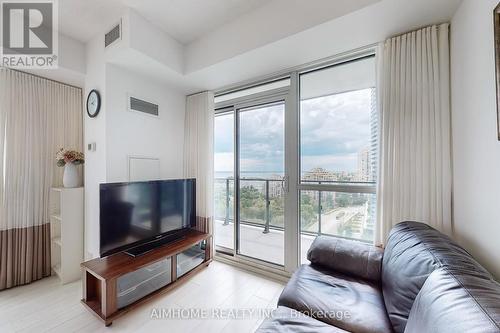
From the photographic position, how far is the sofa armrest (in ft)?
5.07

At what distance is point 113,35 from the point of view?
2.03 meters

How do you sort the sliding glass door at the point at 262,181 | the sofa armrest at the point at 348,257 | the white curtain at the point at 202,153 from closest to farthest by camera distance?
the sofa armrest at the point at 348,257 → the sliding glass door at the point at 262,181 → the white curtain at the point at 202,153

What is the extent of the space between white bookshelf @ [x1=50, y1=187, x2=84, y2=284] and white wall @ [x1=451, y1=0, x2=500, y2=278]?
3482 mm

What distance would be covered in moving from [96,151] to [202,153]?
47.1 inches

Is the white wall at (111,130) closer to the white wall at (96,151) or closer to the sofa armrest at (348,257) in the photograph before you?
the white wall at (96,151)

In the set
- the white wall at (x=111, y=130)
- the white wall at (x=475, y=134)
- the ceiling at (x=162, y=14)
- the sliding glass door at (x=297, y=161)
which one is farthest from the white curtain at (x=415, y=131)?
the white wall at (x=111, y=130)

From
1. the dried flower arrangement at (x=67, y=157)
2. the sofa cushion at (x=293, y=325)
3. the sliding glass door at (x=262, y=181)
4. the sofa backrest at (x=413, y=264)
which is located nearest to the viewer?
the sofa backrest at (x=413, y=264)

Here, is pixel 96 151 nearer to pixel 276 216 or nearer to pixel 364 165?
pixel 276 216

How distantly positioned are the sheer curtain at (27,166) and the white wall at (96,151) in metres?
0.45

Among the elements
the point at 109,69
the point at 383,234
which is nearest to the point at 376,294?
the point at 383,234

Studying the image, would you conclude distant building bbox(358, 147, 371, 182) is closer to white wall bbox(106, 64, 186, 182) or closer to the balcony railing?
the balcony railing

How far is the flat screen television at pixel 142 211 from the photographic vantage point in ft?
6.25

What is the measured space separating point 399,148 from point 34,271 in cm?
394

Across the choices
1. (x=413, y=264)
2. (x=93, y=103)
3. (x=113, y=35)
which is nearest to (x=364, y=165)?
(x=413, y=264)
